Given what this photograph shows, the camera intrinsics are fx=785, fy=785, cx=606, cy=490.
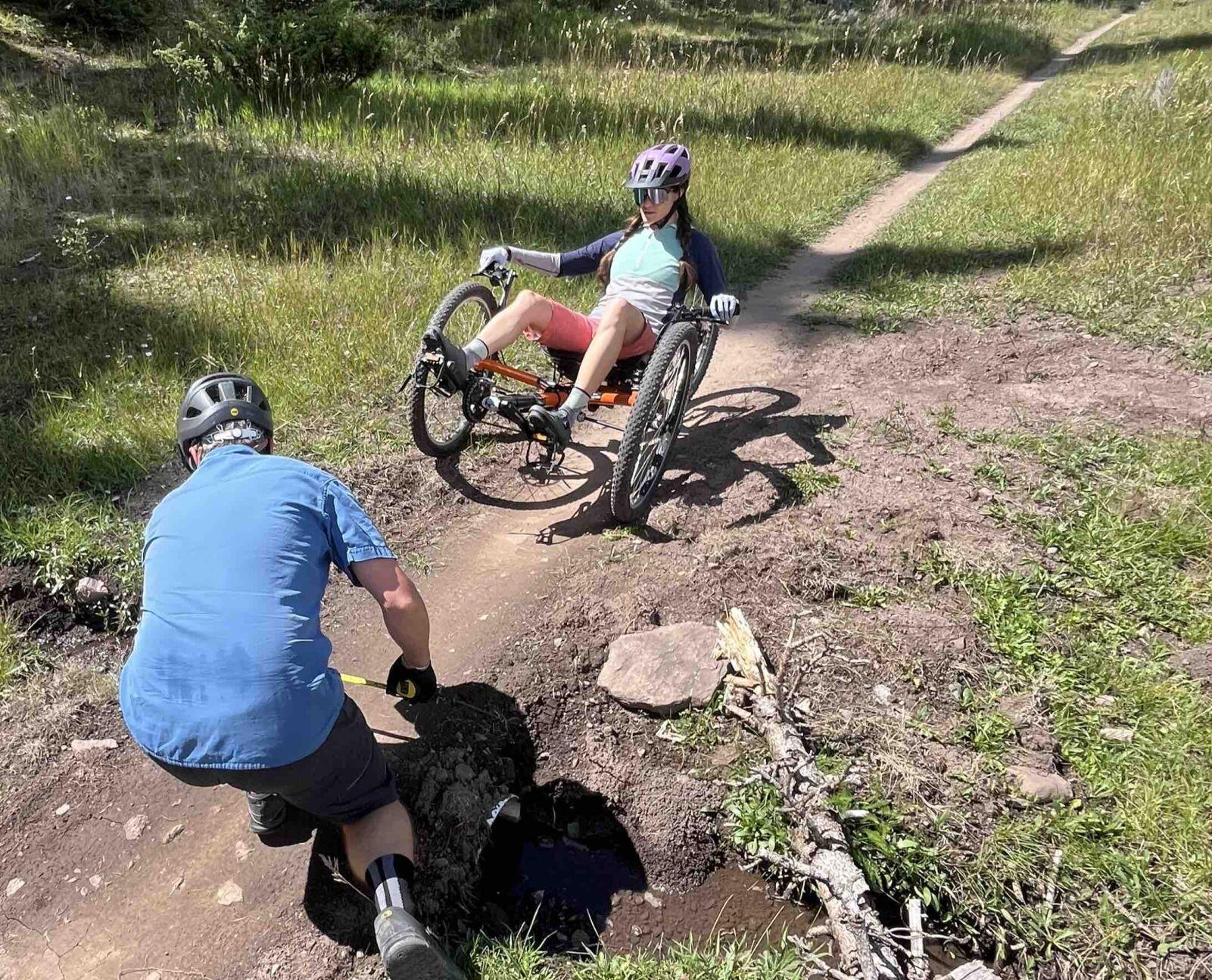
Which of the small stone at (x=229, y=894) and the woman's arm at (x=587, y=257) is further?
the woman's arm at (x=587, y=257)

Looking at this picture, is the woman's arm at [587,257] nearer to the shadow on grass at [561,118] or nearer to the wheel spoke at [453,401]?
the wheel spoke at [453,401]

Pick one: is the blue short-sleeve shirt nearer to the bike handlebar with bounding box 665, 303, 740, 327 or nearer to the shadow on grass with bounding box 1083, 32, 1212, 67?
the bike handlebar with bounding box 665, 303, 740, 327

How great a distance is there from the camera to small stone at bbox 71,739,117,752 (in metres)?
2.79

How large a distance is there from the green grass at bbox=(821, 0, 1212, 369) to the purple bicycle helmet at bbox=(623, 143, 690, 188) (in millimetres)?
2630

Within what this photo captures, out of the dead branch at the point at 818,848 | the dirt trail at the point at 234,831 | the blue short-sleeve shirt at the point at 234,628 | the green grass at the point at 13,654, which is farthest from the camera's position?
the green grass at the point at 13,654

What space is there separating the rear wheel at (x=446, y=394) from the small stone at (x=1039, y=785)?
113 inches

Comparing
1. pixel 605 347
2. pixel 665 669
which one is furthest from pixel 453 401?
pixel 665 669

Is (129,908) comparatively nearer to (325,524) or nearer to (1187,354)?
(325,524)

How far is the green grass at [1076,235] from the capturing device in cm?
588

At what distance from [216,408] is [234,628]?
27.5 inches

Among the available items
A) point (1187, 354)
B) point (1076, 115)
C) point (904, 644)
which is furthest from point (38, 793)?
point (1076, 115)

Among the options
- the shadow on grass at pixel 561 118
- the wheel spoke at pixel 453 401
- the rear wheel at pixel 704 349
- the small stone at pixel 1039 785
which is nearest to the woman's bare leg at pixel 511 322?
the wheel spoke at pixel 453 401

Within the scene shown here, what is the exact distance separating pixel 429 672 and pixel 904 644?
179 centimetres

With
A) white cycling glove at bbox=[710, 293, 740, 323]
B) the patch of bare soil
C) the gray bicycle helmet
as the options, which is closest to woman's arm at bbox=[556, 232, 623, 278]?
white cycling glove at bbox=[710, 293, 740, 323]
